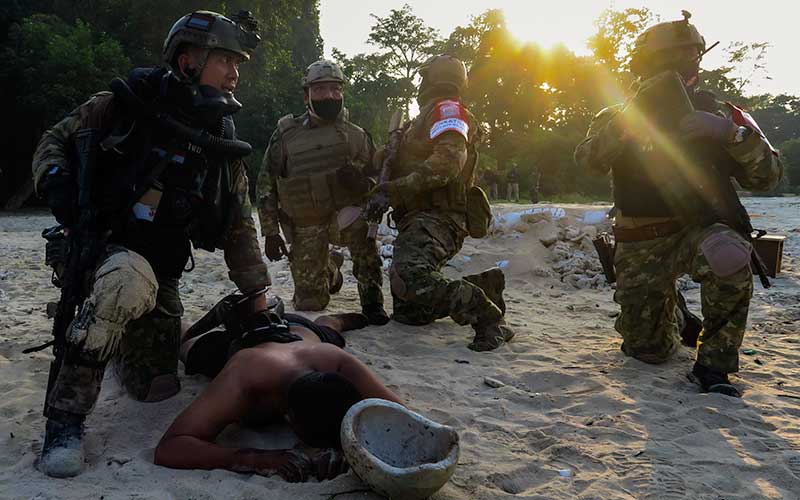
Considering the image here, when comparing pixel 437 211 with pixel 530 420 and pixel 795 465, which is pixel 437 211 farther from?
pixel 795 465

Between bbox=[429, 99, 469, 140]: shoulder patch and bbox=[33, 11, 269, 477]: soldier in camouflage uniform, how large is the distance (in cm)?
160

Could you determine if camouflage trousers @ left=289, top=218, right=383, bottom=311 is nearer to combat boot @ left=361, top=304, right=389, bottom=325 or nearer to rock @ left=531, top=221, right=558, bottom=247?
combat boot @ left=361, top=304, right=389, bottom=325

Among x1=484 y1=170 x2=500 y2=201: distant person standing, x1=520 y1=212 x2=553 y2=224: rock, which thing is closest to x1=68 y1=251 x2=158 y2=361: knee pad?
x1=520 y1=212 x2=553 y2=224: rock

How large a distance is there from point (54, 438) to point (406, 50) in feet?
123

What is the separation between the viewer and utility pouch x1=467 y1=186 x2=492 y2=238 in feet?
15.3

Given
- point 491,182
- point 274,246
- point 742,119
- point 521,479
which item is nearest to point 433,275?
point 274,246

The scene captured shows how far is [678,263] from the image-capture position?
12.1ft

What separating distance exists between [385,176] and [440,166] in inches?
A: 20.8

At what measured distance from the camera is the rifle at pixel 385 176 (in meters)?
4.53

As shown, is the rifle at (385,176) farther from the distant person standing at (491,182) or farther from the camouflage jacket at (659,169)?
the distant person standing at (491,182)

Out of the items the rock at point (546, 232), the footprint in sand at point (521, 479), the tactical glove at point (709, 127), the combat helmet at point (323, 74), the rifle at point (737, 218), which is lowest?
the footprint in sand at point (521, 479)

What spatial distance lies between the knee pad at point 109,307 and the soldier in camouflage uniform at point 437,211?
2039 mm

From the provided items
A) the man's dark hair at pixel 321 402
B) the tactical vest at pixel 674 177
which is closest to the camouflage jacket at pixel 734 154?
the tactical vest at pixel 674 177

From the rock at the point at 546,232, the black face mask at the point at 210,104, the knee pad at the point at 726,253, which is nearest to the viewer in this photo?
the black face mask at the point at 210,104
